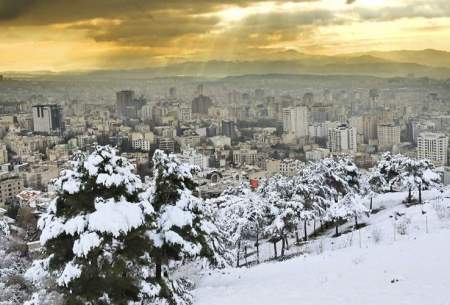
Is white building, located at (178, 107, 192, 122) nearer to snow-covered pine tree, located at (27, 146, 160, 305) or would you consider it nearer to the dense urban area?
the dense urban area

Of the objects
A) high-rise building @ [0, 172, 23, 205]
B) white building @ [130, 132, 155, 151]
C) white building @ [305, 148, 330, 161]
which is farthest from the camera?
white building @ [130, 132, 155, 151]

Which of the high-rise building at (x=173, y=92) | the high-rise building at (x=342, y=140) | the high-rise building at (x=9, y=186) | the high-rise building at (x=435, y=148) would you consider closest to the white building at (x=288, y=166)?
the high-rise building at (x=435, y=148)

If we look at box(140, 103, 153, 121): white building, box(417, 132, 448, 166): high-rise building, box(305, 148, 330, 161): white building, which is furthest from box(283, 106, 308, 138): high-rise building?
box(417, 132, 448, 166): high-rise building

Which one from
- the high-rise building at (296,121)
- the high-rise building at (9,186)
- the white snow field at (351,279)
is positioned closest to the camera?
the white snow field at (351,279)

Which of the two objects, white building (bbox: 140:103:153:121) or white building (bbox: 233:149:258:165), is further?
white building (bbox: 140:103:153:121)

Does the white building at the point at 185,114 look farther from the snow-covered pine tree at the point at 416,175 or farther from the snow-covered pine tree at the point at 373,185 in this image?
the snow-covered pine tree at the point at 416,175

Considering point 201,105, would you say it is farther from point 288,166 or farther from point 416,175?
point 416,175

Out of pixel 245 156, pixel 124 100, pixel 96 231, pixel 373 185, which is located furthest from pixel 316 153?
pixel 96 231
